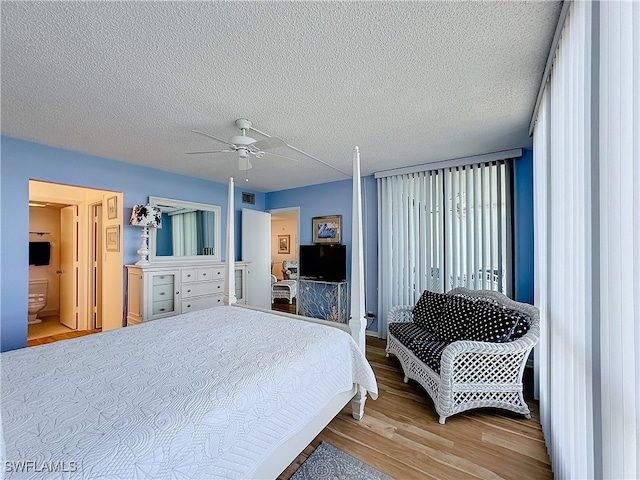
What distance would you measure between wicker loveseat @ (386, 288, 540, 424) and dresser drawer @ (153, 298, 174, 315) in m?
3.23

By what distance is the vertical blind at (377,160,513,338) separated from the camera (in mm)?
3125

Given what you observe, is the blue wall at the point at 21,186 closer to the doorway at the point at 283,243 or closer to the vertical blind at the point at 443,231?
the vertical blind at the point at 443,231

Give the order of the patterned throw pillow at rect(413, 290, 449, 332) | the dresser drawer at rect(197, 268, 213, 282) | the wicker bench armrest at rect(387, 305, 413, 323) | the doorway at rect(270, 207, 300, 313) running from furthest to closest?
the doorway at rect(270, 207, 300, 313)
the dresser drawer at rect(197, 268, 213, 282)
the wicker bench armrest at rect(387, 305, 413, 323)
the patterned throw pillow at rect(413, 290, 449, 332)

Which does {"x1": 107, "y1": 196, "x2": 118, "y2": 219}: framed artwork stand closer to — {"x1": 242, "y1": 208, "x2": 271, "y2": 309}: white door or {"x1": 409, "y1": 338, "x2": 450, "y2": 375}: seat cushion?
{"x1": 242, "y1": 208, "x2": 271, "y2": 309}: white door

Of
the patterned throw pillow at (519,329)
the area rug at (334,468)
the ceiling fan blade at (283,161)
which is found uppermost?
the ceiling fan blade at (283,161)

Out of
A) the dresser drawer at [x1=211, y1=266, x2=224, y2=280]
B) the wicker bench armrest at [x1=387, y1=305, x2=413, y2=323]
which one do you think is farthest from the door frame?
the wicker bench armrest at [x1=387, y1=305, x2=413, y2=323]

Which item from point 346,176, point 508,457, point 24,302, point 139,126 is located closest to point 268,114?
point 139,126

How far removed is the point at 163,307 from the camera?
3.63 m

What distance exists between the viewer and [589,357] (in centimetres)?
98

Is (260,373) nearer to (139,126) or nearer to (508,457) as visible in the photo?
(508,457)

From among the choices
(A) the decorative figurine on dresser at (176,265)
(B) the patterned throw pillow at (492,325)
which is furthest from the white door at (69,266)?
(B) the patterned throw pillow at (492,325)

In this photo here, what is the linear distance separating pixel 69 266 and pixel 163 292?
2.62m

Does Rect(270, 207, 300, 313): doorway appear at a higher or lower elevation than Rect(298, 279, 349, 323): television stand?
higher

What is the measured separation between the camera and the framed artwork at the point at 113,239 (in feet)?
12.1
